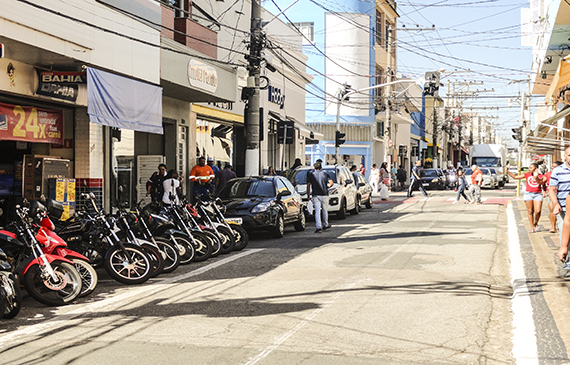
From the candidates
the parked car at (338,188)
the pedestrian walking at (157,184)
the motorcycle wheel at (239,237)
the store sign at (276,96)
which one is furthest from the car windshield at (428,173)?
the motorcycle wheel at (239,237)

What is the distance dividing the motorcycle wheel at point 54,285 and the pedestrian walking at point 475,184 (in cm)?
2166

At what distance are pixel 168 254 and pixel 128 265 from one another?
133cm

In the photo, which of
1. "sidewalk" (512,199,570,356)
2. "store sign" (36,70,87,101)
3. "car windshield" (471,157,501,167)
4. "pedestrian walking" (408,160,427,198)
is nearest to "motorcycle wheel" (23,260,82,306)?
"sidewalk" (512,199,570,356)

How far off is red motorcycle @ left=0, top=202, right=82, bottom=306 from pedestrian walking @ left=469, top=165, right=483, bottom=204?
71.2 feet

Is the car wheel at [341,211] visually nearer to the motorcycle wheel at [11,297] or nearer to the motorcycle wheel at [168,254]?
the motorcycle wheel at [168,254]

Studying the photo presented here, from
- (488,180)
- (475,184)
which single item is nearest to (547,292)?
(475,184)

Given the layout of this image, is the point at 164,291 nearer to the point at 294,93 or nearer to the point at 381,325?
the point at 381,325

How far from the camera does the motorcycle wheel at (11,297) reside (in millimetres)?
7683

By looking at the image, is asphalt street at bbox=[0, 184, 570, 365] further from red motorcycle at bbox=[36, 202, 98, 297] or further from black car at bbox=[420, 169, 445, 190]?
black car at bbox=[420, 169, 445, 190]

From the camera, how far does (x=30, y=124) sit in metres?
14.5

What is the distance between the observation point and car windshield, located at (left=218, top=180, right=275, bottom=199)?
658 inches

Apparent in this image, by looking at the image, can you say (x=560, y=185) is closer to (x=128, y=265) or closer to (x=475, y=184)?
(x=128, y=265)

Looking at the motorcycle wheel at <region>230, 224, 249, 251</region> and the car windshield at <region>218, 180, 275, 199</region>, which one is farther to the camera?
the car windshield at <region>218, 180, 275, 199</region>

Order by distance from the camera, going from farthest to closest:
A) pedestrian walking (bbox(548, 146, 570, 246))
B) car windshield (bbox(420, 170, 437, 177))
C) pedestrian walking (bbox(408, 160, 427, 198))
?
car windshield (bbox(420, 170, 437, 177)), pedestrian walking (bbox(408, 160, 427, 198)), pedestrian walking (bbox(548, 146, 570, 246))
